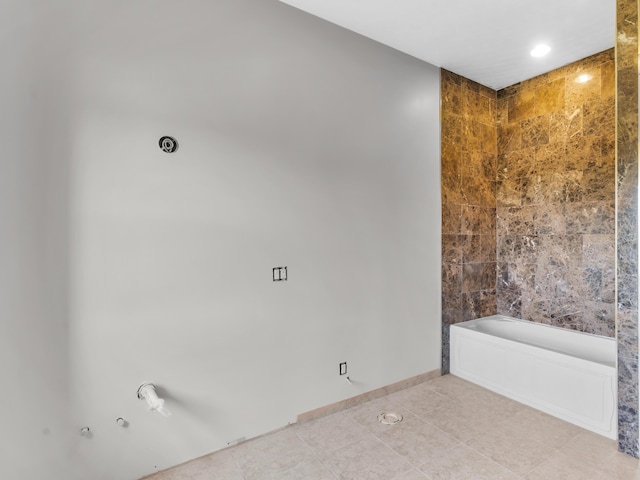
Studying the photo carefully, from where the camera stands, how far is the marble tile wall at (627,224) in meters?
2.00

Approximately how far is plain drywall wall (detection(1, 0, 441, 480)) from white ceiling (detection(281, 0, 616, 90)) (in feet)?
0.62

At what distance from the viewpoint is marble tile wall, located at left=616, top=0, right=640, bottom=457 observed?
2.00m

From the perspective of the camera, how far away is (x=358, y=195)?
267 centimetres

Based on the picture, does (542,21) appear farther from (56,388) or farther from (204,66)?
(56,388)

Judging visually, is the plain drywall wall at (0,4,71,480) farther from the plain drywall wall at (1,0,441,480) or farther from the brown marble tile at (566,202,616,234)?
the brown marble tile at (566,202,616,234)

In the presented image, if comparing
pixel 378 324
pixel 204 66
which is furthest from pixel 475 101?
pixel 204 66

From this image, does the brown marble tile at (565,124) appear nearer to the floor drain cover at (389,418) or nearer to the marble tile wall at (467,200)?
the marble tile wall at (467,200)

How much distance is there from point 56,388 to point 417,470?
6.58 feet

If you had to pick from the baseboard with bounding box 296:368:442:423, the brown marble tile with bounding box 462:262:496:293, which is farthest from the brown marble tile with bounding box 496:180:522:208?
the baseboard with bounding box 296:368:442:423

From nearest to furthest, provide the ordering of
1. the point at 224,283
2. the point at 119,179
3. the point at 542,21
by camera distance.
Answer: the point at 119,179 < the point at 224,283 < the point at 542,21

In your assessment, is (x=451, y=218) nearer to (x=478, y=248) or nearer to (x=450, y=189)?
(x=450, y=189)

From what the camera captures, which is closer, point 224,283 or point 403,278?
point 224,283

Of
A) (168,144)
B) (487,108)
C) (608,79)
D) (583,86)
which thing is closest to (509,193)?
(487,108)

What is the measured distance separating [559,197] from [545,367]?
5.44 ft
